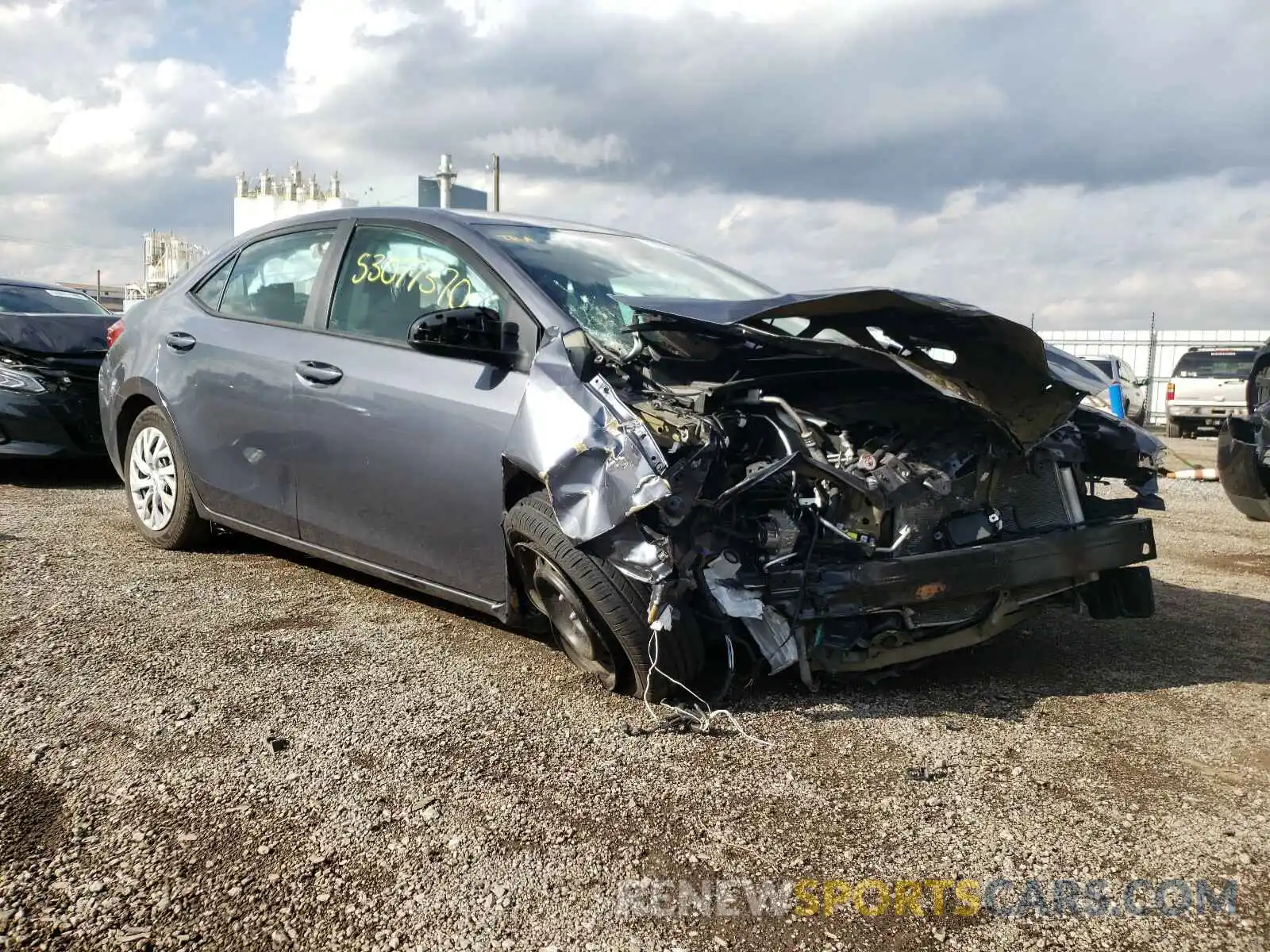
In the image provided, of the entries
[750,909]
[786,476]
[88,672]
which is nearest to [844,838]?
[750,909]

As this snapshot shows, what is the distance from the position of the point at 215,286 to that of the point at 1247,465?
5.55 meters

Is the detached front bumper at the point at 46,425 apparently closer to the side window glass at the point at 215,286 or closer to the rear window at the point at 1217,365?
the side window glass at the point at 215,286

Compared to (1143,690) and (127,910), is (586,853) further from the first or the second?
(1143,690)

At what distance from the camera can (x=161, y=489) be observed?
5059 millimetres

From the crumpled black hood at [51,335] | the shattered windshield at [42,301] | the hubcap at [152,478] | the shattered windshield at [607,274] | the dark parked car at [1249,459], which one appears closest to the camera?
the shattered windshield at [607,274]

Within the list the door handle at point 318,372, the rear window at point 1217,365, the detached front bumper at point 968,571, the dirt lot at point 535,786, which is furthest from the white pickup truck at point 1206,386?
the door handle at point 318,372

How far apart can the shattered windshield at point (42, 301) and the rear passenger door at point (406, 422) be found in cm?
474

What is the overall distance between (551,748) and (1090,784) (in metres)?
1.50

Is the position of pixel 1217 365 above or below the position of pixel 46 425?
above

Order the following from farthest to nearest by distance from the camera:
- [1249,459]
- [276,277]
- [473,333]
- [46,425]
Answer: [46,425] → [1249,459] → [276,277] → [473,333]

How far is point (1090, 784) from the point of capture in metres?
2.77

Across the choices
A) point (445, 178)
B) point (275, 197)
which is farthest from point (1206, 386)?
point (275, 197)

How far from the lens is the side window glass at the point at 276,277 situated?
434 centimetres

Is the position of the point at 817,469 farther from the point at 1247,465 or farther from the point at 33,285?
the point at 33,285
